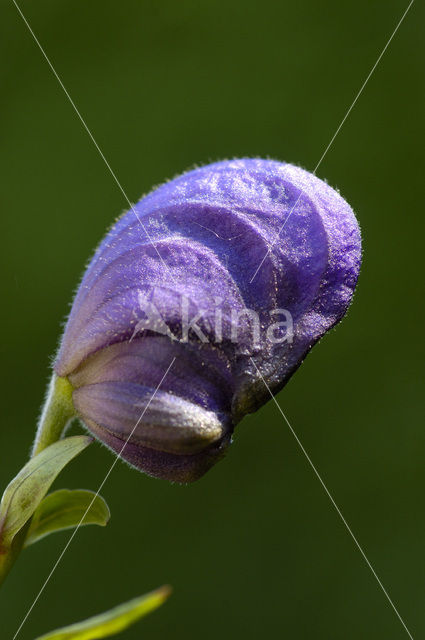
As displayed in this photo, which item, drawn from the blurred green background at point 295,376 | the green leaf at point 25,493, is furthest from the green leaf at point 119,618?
the blurred green background at point 295,376

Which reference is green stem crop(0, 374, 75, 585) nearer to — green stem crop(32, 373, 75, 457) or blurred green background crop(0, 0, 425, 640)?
green stem crop(32, 373, 75, 457)

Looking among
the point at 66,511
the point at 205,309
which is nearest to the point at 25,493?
the point at 66,511

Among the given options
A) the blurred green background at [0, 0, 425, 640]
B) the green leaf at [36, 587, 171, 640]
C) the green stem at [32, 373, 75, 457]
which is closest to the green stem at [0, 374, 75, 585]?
the green stem at [32, 373, 75, 457]

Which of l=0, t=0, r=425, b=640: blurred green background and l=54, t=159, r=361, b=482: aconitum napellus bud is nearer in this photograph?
l=54, t=159, r=361, b=482: aconitum napellus bud

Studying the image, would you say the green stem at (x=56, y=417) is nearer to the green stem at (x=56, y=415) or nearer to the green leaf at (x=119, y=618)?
the green stem at (x=56, y=415)

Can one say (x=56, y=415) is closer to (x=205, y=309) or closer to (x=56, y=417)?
(x=56, y=417)

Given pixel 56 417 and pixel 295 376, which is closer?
pixel 56 417
